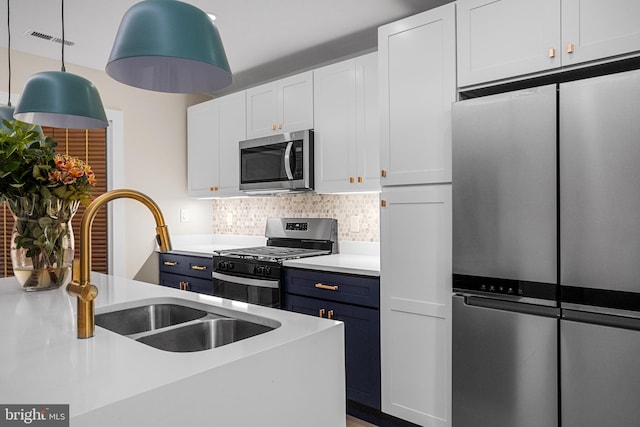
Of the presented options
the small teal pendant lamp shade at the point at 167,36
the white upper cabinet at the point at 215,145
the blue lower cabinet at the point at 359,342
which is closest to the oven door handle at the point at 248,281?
the blue lower cabinet at the point at 359,342

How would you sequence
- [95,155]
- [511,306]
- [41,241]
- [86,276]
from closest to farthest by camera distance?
[86,276] → [41,241] → [511,306] → [95,155]

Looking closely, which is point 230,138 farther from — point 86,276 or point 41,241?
point 86,276

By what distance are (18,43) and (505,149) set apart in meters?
3.26

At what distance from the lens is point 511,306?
6.22 ft

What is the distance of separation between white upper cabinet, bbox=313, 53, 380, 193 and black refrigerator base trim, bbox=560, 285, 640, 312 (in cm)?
132

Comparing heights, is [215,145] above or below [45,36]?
below

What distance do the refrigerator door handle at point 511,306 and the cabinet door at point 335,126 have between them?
1.19m

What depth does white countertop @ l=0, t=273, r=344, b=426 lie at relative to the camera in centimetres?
80

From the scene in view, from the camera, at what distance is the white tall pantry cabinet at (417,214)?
219cm

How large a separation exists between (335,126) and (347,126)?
0.34 feet

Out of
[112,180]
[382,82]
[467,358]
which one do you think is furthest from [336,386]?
[112,180]

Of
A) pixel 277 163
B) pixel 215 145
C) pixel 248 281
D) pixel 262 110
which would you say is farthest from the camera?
pixel 215 145

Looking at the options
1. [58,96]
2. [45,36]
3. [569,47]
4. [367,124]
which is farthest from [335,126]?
[45,36]

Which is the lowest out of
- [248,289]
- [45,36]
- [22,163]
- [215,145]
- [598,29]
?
Result: [248,289]
